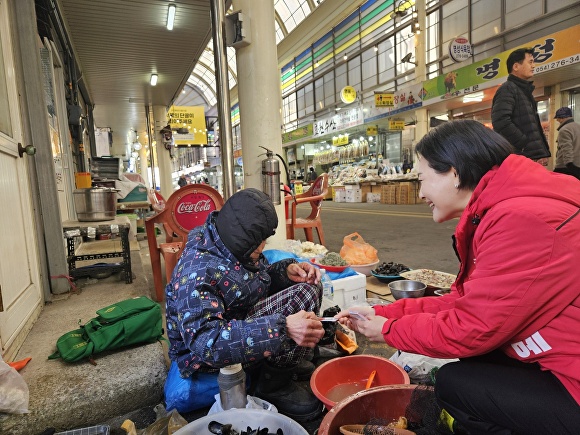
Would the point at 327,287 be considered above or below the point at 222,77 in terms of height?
below

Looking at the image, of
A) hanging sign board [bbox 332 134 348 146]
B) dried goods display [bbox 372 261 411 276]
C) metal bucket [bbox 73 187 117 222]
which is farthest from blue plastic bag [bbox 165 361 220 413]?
hanging sign board [bbox 332 134 348 146]

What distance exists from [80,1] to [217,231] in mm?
5947

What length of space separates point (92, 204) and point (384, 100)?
40.8 ft

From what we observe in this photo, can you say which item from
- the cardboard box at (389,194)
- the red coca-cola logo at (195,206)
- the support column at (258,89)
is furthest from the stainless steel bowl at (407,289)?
the cardboard box at (389,194)

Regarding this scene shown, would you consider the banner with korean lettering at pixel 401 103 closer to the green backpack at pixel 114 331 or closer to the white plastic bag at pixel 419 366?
the white plastic bag at pixel 419 366

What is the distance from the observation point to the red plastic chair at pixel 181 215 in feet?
11.4

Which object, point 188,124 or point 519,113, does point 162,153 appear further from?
point 519,113

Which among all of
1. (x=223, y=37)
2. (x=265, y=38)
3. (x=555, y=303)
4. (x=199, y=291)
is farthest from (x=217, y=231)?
(x=265, y=38)

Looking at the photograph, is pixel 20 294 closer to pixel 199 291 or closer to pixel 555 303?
pixel 199 291

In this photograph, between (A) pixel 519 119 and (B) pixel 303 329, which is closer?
(B) pixel 303 329

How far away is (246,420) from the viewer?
1429 millimetres

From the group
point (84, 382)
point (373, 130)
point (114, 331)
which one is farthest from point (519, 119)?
point (373, 130)

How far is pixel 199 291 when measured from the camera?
4.88 feet

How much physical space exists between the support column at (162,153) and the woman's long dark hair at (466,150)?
11629 millimetres
